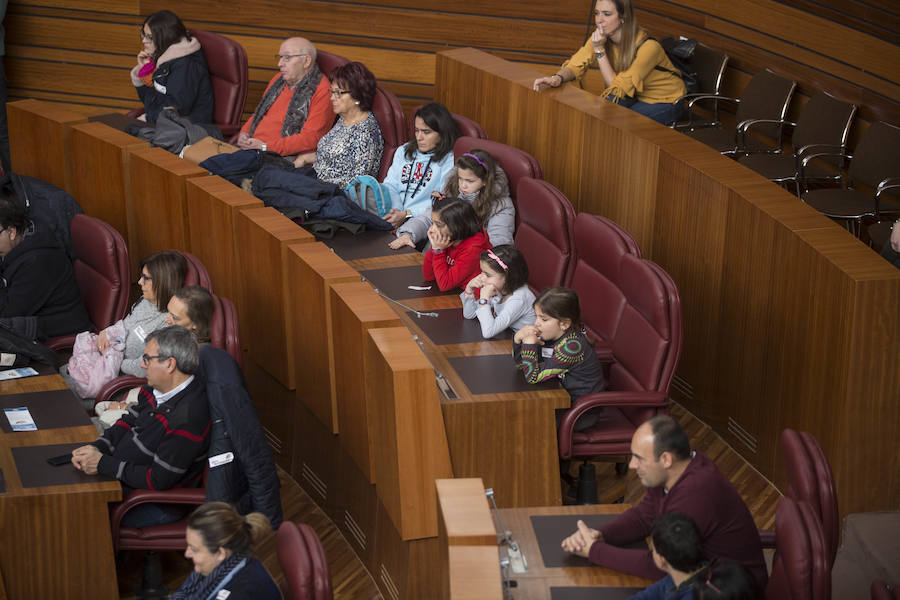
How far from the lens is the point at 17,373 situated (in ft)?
12.6

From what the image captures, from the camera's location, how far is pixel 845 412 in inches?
133

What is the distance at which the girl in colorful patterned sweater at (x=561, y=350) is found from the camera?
135 inches

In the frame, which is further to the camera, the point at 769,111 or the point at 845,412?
the point at 769,111

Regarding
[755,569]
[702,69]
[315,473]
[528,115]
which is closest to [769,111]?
[702,69]

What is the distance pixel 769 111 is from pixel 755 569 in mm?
3190

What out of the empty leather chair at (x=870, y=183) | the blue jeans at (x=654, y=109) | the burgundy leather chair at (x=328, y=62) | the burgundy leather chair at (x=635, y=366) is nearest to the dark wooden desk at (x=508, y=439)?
the burgundy leather chair at (x=635, y=366)

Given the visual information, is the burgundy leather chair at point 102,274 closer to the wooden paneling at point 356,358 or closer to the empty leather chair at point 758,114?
the wooden paneling at point 356,358

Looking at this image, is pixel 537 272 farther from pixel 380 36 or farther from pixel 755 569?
pixel 380 36

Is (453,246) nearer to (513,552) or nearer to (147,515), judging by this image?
(147,515)

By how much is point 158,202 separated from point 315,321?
1279 millimetres

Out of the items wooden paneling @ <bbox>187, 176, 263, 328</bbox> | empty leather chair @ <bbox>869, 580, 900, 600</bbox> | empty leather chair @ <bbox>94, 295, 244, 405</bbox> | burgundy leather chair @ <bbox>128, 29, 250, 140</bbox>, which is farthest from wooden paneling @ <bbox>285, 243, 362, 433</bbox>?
burgundy leather chair @ <bbox>128, 29, 250, 140</bbox>

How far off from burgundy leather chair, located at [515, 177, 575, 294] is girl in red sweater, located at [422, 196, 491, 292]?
0.72ft

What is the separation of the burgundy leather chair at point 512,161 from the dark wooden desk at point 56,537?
2017mm

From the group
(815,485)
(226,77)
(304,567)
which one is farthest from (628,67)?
(304,567)
